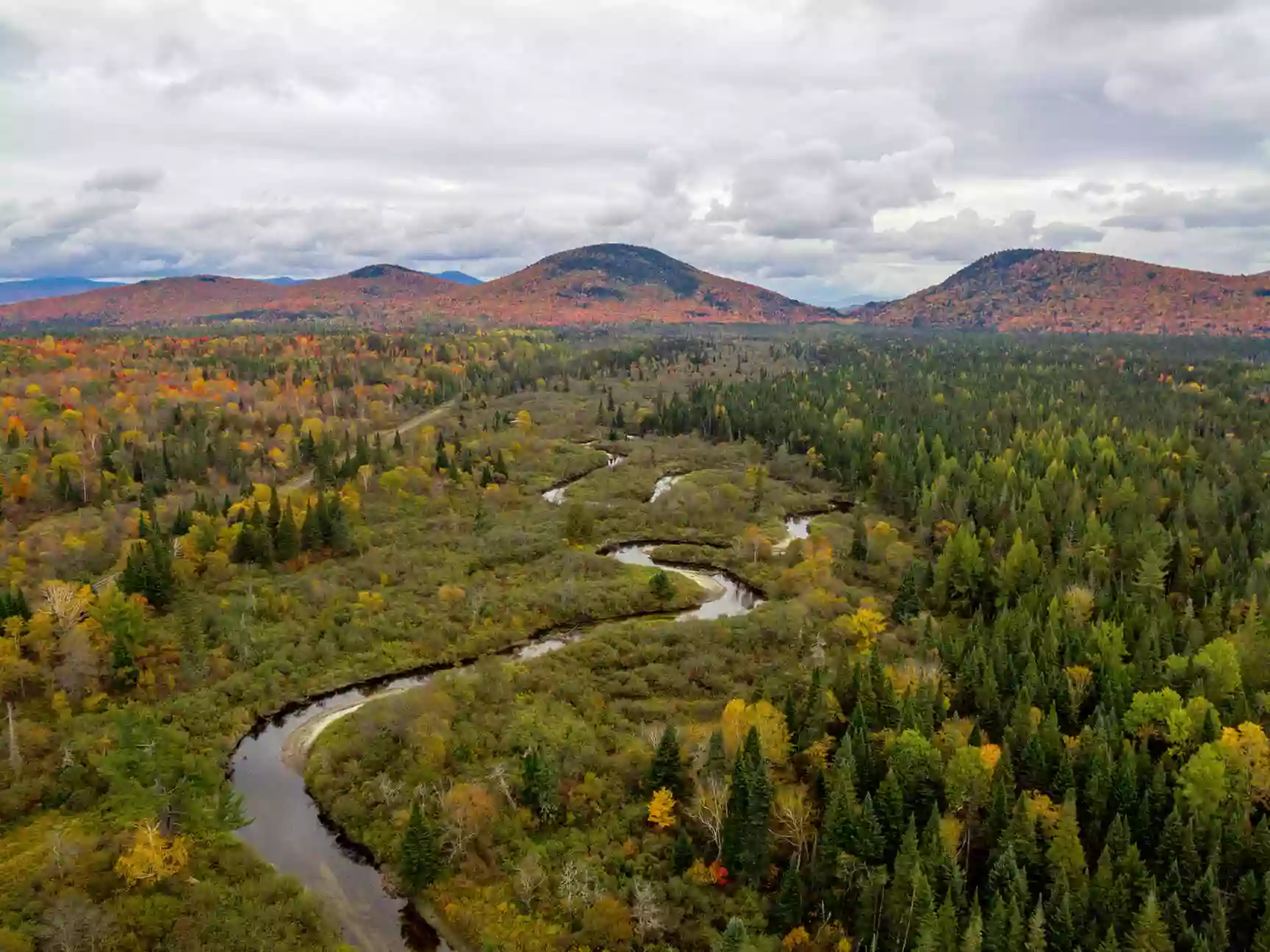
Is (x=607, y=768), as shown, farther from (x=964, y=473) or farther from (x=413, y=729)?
(x=964, y=473)

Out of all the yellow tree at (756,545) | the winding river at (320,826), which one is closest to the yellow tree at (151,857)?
the winding river at (320,826)

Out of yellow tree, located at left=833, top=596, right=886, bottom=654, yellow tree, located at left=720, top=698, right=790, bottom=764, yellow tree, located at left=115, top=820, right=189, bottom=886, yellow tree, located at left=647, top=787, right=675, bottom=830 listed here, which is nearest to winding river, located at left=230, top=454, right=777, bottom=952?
yellow tree, located at left=115, top=820, right=189, bottom=886

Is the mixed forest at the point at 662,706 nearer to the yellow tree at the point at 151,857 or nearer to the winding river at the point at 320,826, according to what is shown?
the yellow tree at the point at 151,857

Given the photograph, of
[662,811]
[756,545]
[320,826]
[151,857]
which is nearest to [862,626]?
[756,545]

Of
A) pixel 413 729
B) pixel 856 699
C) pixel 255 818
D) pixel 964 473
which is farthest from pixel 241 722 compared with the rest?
pixel 964 473

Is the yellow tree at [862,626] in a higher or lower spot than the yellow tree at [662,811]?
higher

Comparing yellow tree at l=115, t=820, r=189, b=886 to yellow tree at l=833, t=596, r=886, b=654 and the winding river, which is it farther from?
yellow tree at l=833, t=596, r=886, b=654
